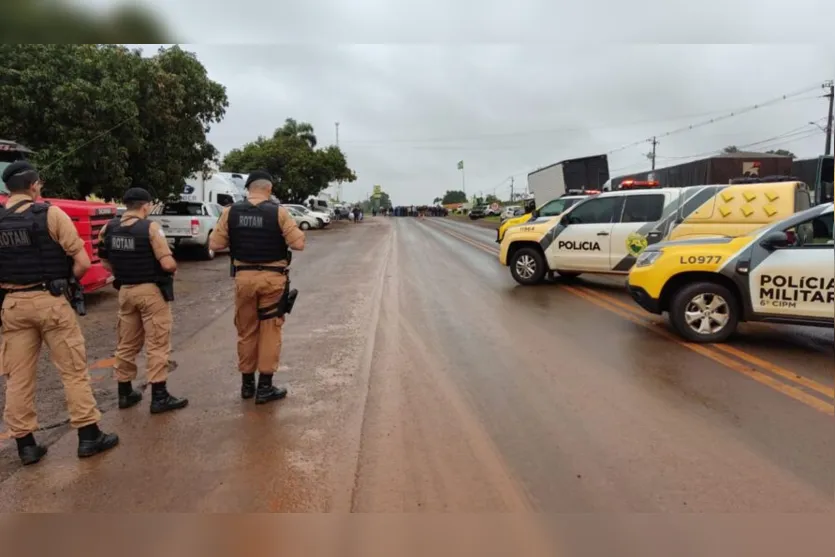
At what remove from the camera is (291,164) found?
45.2 meters

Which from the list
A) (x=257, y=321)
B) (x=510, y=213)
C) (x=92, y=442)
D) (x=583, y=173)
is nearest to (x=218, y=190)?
(x=583, y=173)

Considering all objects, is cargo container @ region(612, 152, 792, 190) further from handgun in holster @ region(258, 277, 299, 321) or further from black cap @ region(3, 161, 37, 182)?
black cap @ region(3, 161, 37, 182)

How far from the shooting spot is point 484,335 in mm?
6566

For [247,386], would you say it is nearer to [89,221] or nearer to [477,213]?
[89,221]

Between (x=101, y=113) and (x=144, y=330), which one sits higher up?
(x=101, y=113)

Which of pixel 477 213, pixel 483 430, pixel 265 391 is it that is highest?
pixel 477 213

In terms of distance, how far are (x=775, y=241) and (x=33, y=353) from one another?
258 inches

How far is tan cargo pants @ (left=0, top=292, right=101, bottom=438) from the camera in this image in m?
3.40

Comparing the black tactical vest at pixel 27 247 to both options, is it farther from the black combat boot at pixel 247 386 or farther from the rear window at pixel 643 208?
the rear window at pixel 643 208

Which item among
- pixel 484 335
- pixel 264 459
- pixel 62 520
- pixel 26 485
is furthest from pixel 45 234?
pixel 484 335

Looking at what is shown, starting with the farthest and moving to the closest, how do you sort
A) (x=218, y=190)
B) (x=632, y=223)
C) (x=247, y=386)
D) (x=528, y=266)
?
(x=218, y=190)
(x=528, y=266)
(x=632, y=223)
(x=247, y=386)

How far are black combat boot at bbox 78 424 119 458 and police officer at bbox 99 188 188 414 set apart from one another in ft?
2.00

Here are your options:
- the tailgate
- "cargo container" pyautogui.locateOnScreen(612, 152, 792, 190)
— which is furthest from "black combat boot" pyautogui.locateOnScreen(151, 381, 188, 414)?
"cargo container" pyautogui.locateOnScreen(612, 152, 792, 190)

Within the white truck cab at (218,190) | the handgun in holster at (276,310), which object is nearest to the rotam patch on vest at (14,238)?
the handgun in holster at (276,310)
